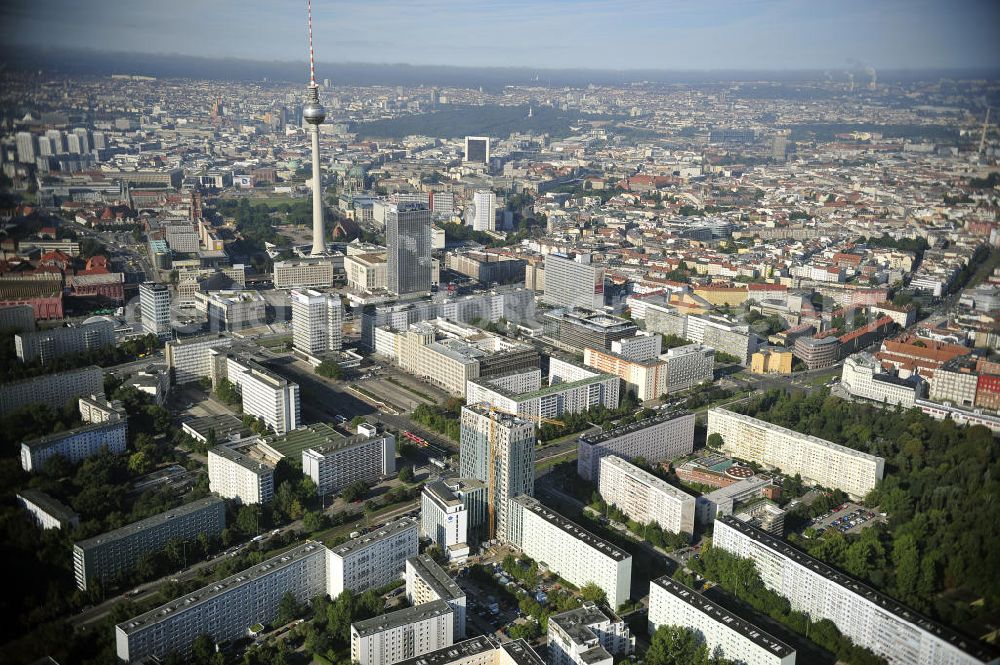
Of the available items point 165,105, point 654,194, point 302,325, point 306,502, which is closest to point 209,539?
point 306,502

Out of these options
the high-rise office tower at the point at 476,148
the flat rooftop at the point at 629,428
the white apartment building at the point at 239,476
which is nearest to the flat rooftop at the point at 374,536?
the white apartment building at the point at 239,476

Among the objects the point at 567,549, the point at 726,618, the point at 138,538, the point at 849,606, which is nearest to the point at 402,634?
the point at 567,549

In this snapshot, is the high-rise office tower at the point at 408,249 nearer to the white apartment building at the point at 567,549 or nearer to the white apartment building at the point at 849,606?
the white apartment building at the point at 567,549

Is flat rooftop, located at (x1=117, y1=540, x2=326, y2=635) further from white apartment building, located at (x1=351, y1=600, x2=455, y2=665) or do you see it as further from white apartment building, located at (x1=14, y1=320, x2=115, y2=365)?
white apartment building, located at (x1=14, y1=320, x2=115, y2=365)

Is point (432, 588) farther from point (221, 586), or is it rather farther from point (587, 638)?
point (221, 586)

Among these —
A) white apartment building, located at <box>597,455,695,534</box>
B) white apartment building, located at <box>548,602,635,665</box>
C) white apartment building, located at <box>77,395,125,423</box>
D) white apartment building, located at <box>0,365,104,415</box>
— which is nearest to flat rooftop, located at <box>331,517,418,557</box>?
white apartment building, located at <box>548,602,635,665</box>

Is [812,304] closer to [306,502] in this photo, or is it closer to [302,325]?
[302,325]
